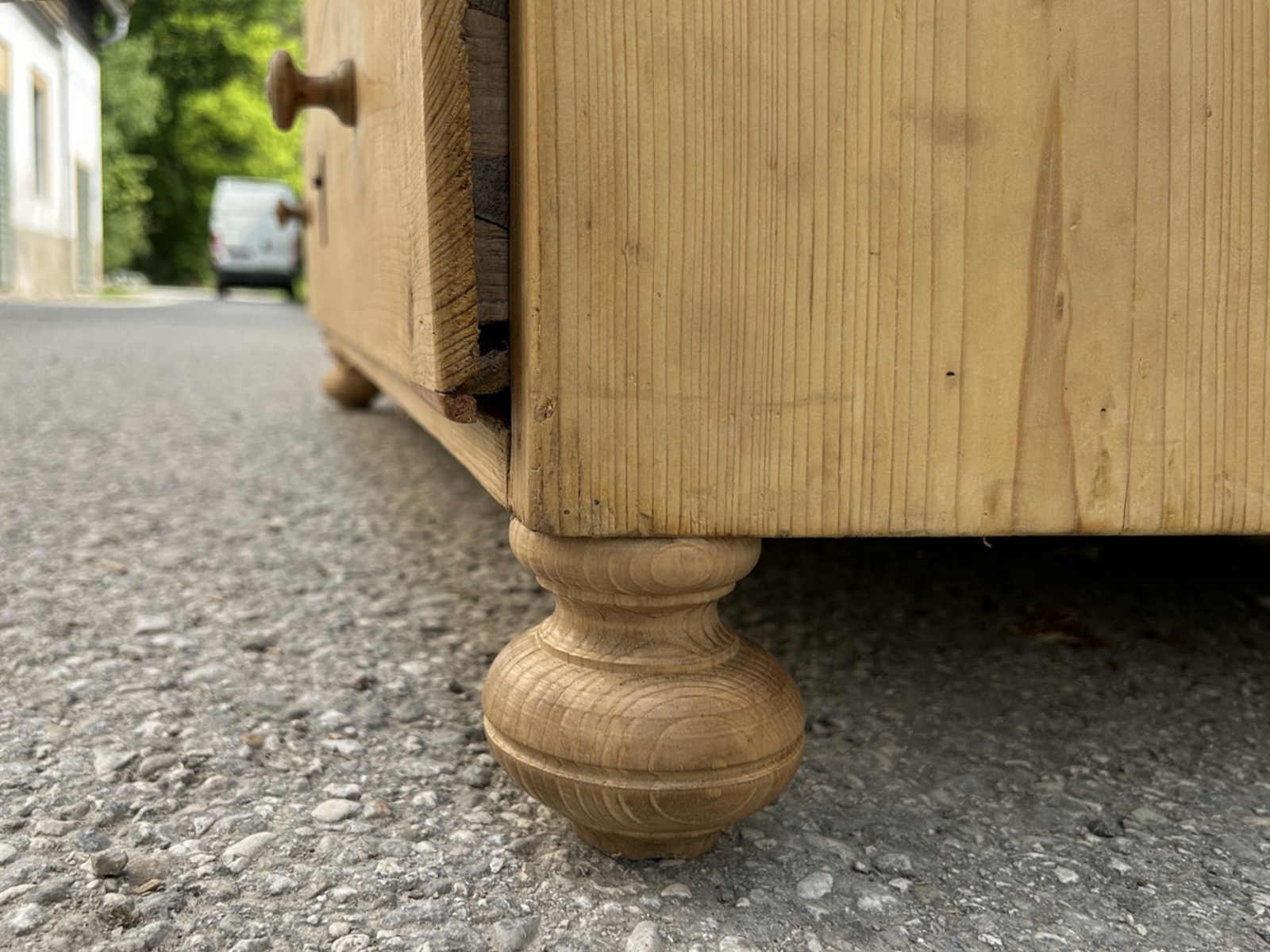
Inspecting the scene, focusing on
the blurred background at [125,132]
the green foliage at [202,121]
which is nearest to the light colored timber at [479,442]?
the blurred background at [125,132]

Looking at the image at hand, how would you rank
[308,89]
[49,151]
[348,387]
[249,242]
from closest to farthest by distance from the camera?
[308,89]
[348,387]
[49,151]
[249,242]

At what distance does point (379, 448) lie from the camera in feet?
9.41

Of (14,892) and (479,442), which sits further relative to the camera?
(479,442)

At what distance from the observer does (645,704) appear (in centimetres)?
79

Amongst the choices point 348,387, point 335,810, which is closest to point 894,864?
point 335,810

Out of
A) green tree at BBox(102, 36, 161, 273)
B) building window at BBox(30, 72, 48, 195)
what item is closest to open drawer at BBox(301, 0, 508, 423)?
building window at BBox(30, 72, 48, 195)

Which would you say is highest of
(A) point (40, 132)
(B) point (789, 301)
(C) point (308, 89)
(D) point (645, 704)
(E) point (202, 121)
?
(E) point (202, 121)

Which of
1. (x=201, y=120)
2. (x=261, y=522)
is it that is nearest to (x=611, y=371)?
(x=261, y=522)

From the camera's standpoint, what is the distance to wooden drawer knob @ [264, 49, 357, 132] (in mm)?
1432

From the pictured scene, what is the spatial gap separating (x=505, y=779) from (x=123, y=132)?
74.6ft

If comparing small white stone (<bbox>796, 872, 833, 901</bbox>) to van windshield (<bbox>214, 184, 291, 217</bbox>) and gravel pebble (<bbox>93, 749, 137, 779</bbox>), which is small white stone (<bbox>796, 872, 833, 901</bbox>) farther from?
van windshield (<bbox>214, 184, 291, 217</bbox>)

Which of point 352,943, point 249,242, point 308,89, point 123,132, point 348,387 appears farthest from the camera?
point 123,132

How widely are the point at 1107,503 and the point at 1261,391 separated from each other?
5.5 inches

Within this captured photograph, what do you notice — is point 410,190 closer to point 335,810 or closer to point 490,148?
point 490,148
